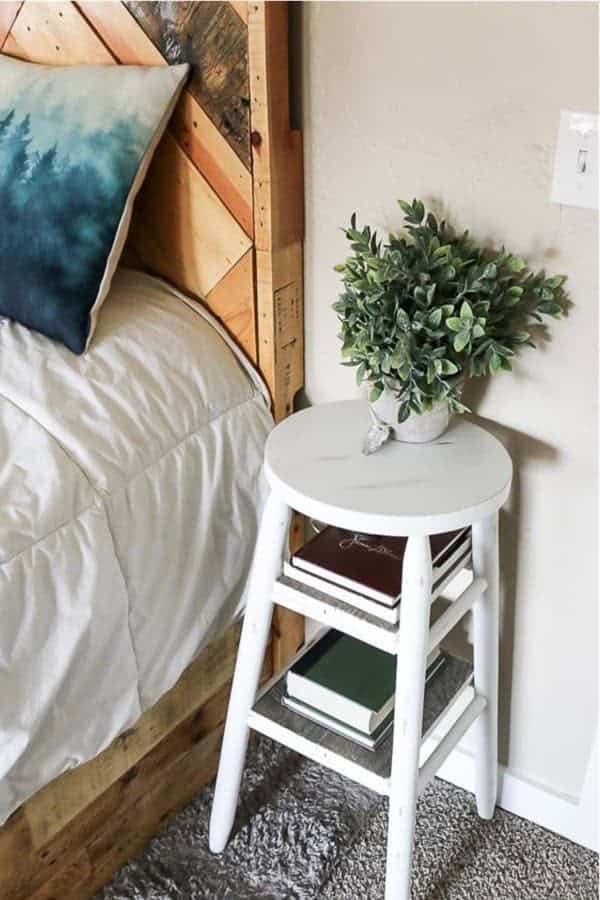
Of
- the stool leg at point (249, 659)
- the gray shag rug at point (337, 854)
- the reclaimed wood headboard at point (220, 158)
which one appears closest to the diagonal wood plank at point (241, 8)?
the reclaimed wood headboard at point (220, 158)

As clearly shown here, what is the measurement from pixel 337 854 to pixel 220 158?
103cm

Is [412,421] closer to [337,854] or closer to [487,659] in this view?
[487,659]

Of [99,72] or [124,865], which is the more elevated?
[99,72]

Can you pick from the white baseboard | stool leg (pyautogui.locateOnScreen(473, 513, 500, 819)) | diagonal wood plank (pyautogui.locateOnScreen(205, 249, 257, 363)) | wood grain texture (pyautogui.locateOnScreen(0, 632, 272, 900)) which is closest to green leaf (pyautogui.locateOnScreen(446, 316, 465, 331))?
stool leg (pyautogui.locateOnScreen(473, 513, 500, 819))

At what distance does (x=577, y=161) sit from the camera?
104 cm

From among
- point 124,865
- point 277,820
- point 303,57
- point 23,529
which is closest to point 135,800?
point 124,865

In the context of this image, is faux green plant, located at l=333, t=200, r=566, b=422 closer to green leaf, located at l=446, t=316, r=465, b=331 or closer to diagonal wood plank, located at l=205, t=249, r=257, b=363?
green leaf, located at l=446, t=316, r=465, b=331

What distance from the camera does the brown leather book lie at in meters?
1.11

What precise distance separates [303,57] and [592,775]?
1.10m

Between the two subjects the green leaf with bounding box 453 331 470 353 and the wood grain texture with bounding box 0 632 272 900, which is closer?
the green leaf with bounding box 453 331 470 353

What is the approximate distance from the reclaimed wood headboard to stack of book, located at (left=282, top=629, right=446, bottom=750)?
0.36 meters

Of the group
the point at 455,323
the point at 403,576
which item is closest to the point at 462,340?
the point at 455,323

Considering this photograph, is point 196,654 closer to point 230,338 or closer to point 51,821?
point 51,821

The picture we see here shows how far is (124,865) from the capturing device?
1.38 m
